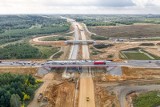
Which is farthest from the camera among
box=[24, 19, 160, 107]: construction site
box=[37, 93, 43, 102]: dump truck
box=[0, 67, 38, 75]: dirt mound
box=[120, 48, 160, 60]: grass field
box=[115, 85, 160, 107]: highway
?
box=[120, 48, 160, 60]: grass field

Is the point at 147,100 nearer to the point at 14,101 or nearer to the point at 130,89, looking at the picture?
the point at 130,89

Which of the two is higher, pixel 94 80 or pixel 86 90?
pixel 94 80

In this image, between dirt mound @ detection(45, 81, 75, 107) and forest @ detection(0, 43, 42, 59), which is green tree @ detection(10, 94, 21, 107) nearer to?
dirt mound @ detection(45, 81, 75, 107)

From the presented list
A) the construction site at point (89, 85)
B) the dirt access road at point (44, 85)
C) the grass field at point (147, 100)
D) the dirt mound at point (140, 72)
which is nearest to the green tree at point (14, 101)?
the dirt access road at point (44, 85)

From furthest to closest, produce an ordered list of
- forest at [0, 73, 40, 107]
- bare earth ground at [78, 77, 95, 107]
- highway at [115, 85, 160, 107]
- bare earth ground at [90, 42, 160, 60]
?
1. bare earth ground at [90, 42, 160, 60]
2. highway at [115, 85, 160, 107]
3. bare earth ground at [78, 77, 95, 107]
4. forest at [0, 73, 40, 107]

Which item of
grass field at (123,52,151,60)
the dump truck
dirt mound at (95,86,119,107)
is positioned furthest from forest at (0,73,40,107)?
grass field at (123,52,151,60)

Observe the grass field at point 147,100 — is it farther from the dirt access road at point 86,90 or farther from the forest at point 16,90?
the forest at point 16,90

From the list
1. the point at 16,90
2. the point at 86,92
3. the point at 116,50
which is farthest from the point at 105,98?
the point at 116,50
